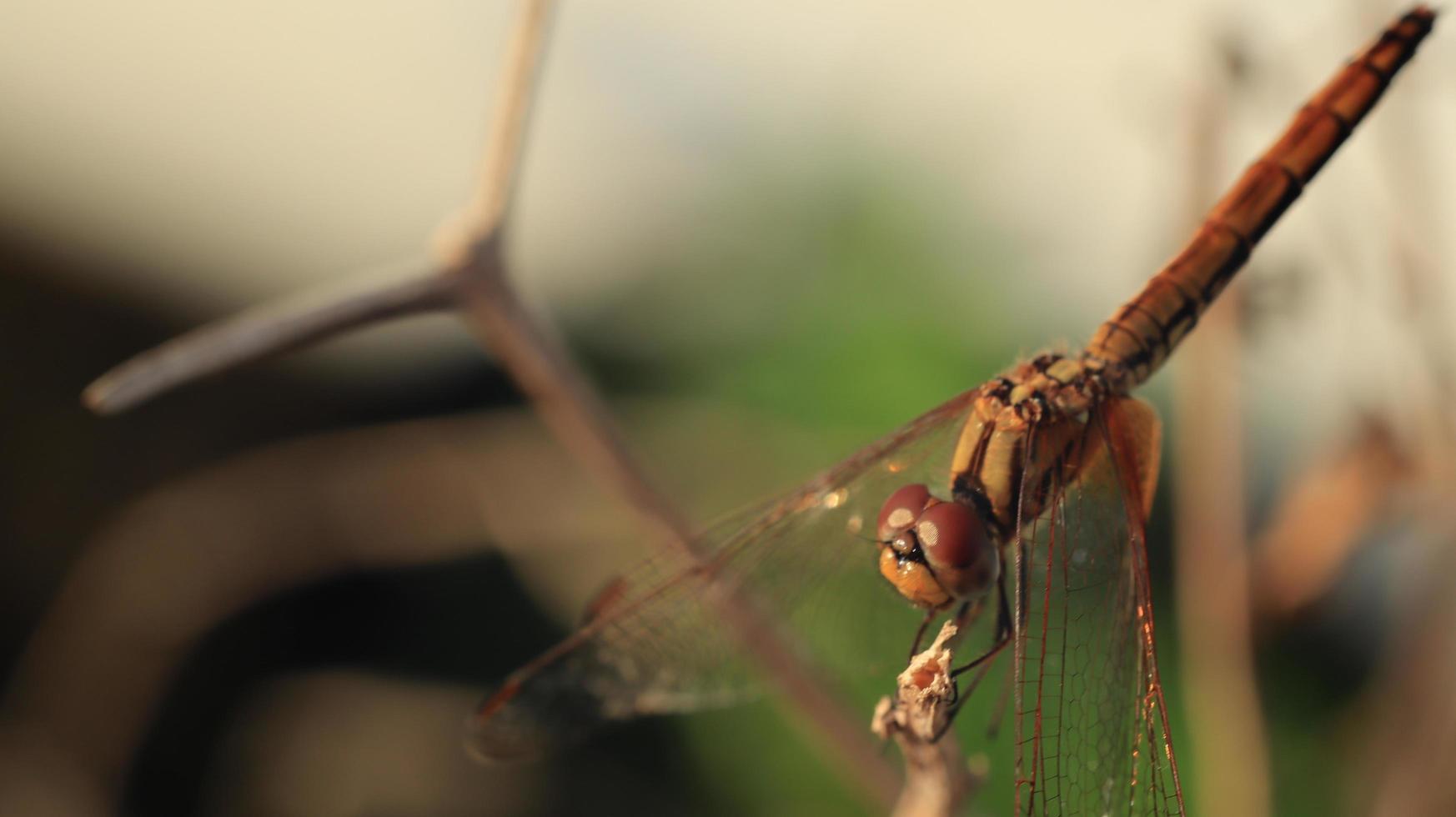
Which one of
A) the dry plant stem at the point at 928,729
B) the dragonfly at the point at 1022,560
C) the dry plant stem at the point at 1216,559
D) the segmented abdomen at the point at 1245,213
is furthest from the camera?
the dry plant stem at the point at 1216,559

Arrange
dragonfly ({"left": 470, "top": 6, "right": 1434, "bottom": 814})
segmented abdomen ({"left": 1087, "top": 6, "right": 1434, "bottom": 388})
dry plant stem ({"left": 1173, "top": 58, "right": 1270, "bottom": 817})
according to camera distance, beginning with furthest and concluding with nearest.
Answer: dry plant stem ({"left": 1173, "top": 58, "right": 1270, "bottom": 817}) → segmented abdomen ({"left": 1087, "top": 6, "right": 1434, "bottom": 388}) → dragonfly ({"left": 470, "top": 6, "right": 1434, "bottom": 814})

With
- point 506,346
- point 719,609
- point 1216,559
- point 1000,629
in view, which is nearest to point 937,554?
point 1000,629

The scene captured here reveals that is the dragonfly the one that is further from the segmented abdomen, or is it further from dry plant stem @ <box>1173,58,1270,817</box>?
dry plant stem @ <box>1173,58,1270,817</box>

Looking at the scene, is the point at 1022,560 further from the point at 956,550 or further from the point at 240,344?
the point at 240,344

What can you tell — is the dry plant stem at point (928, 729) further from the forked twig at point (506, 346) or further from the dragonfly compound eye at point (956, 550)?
the forked twig at point (506, 346)

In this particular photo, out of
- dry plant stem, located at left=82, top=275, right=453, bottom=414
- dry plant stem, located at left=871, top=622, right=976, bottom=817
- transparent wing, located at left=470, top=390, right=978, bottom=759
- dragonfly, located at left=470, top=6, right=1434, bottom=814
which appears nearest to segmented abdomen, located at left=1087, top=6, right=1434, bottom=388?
dragonfly, located at left=470, top=6, right=1434, bottom=814

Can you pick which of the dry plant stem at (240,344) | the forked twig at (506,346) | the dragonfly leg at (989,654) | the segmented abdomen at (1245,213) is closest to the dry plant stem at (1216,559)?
the segmented abdomen at (1245,213)
